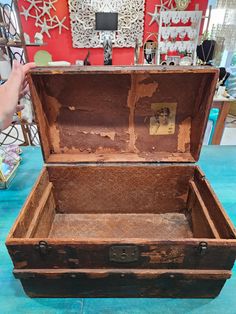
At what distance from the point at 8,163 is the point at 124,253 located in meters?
0.82

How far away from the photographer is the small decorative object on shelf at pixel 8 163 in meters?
0.98

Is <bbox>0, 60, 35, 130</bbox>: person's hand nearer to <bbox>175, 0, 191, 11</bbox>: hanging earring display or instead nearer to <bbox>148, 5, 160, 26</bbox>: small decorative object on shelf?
<bbox>175, 0, 191, 11</bbox>: hanging earring display

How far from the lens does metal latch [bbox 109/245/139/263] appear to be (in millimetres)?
528

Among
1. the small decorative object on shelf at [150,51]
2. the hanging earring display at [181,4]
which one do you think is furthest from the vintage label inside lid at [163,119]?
the hanging earring display at [181,4]

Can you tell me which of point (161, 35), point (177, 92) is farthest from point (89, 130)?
point (161, 35)

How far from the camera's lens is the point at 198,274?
0.56 m

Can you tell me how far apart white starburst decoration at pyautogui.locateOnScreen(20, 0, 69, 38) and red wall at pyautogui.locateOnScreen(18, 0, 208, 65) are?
47 mm

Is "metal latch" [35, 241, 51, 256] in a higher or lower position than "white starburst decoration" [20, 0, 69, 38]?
lower

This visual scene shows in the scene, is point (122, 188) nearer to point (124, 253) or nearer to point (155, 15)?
point (124, 253)

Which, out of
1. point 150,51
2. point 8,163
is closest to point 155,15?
point 150,51

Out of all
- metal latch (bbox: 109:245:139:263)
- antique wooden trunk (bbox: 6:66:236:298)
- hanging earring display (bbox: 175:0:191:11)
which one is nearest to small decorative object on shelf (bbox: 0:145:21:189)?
antique wooden trunk (bbox: 6:66:236:298)

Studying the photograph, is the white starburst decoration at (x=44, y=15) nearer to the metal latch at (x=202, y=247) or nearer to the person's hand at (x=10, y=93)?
the person's hand at (x=10, y=93)

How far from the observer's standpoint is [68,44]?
3.35 m

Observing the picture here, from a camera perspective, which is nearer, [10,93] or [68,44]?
[10,93]
